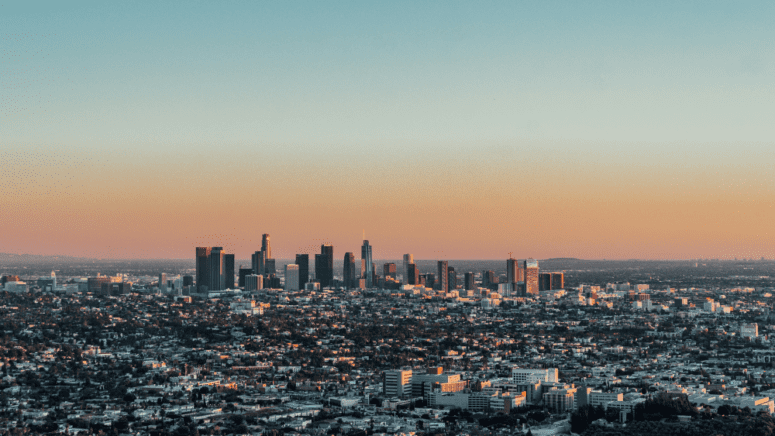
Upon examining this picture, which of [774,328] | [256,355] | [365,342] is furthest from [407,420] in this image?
[774,328]

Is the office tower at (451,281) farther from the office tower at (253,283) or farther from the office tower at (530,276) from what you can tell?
the office tower at (253,283)

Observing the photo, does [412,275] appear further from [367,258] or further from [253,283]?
[253,283]

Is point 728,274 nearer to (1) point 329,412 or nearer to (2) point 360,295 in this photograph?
(2) point 360,295

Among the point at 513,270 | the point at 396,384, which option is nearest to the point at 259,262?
the point at 513,270

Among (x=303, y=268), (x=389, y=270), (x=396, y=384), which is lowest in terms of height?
(x=396, y=384)

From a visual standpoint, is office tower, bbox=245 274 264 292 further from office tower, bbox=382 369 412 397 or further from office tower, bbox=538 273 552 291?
office tower, bbox=382 369 412 397

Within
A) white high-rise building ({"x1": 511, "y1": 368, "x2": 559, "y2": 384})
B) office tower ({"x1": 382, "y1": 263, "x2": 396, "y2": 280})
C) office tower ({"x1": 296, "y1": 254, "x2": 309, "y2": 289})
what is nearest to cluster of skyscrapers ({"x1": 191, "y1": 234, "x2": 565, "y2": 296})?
office tower ({"x1": 296, "y1": 254, "x2": 309, "y2": 289})
